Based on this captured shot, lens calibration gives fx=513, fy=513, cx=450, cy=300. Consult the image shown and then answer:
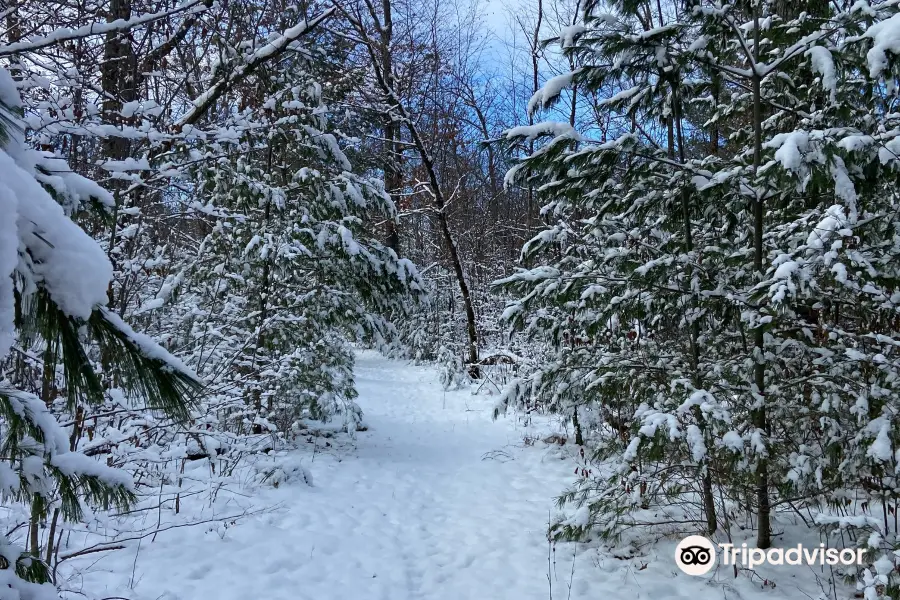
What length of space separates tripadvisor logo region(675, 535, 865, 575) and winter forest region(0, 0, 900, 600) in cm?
7

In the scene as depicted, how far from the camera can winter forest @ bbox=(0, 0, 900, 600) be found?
1.75 m

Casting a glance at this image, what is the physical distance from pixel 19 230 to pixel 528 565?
4.12 m

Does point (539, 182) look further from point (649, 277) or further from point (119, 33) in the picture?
point (119, 33)

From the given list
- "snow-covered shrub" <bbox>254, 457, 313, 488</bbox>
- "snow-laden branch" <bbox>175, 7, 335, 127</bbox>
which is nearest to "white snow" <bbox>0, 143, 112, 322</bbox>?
"snow-laden branch" <bbox>175, 7, 335, 127</bbox>

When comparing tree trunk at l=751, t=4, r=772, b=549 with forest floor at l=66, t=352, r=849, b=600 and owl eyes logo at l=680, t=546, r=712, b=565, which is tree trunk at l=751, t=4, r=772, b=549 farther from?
forest floor at l=66, t=352, r=849, b=600

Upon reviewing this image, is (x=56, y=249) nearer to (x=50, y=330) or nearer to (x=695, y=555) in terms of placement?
(x=50, y=330)

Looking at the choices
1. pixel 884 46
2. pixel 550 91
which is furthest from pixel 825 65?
pixel 550 91

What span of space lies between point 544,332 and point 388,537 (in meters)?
3.00

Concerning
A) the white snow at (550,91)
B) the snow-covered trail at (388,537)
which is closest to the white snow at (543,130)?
the white snow at (550,91)

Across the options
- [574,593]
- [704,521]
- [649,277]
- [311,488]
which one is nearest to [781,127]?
[649,277]

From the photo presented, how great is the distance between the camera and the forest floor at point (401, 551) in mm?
3461

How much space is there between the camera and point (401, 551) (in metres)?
4.33

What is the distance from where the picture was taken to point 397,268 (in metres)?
7.43

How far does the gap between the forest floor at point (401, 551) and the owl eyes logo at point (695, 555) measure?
0.24 ft
